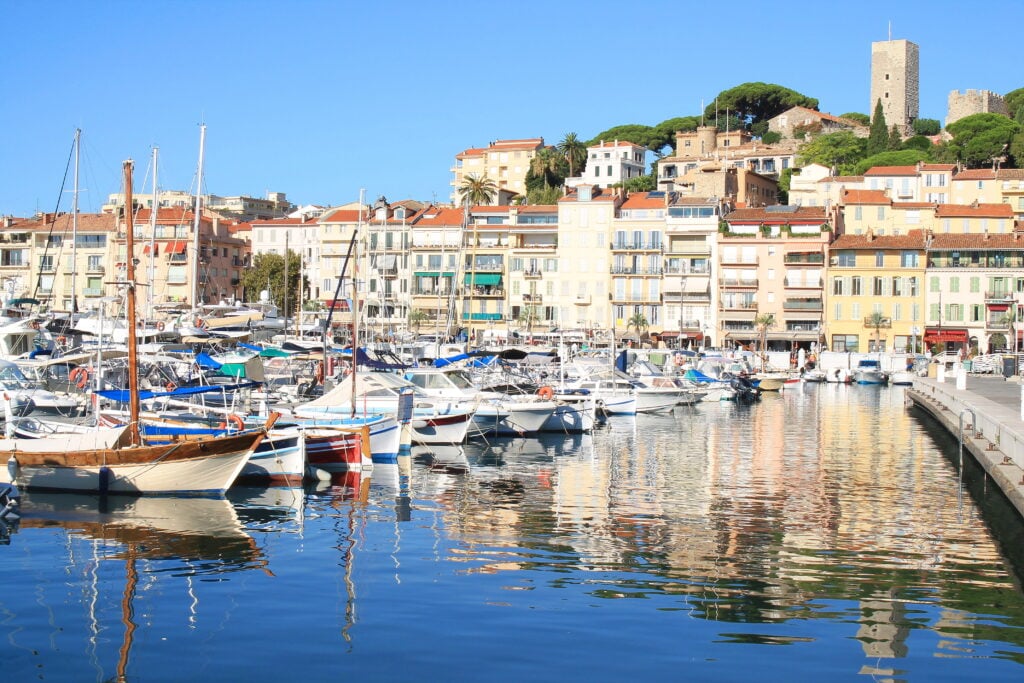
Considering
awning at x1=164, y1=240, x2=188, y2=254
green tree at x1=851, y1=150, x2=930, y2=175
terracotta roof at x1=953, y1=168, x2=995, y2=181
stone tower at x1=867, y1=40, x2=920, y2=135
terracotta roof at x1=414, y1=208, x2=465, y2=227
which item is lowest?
awning at x1=164, y1=240, x2=188, y2=254

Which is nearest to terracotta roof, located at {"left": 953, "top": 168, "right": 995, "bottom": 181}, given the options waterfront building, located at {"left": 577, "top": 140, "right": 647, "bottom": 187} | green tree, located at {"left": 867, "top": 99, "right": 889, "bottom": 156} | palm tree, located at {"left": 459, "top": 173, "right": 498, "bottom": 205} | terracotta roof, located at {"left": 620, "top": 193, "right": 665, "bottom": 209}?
green tree, located at {"left": 867, "top": 99, "right": 889, "bottom": 156}

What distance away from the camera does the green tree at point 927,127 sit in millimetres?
148750

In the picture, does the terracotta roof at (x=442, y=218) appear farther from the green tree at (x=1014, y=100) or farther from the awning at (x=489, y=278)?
the green tree at (x=1014, y=100)

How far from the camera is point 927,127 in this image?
149 meters

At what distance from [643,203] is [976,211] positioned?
83.1 feet

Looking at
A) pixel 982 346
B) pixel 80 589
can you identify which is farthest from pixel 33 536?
pixel 982 346

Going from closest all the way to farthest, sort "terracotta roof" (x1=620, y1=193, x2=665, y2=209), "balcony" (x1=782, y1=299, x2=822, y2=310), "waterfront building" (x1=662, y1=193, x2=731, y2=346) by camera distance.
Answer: "balcony" (x1=782, y1=299, x2=822, y2=310)
"waterfront building" (x1=662, y1=193, x2=731, y2=346)
"terracotta roof" (x1=620, y1=193, x2=665, y2=209)

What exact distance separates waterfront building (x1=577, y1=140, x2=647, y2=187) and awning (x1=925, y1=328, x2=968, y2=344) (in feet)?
149

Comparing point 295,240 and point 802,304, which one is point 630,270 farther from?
point 295,240

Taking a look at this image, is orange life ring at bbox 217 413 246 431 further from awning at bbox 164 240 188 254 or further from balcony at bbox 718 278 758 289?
balcony at bbox 718 278 758 289

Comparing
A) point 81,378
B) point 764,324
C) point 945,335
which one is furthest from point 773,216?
point 81,378

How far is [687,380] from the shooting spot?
6312 centimetres

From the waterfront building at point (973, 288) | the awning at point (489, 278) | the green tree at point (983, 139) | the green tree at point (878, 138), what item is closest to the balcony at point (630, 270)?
the awning at point (489, 278)

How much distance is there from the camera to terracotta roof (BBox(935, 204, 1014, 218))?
95.7 m
